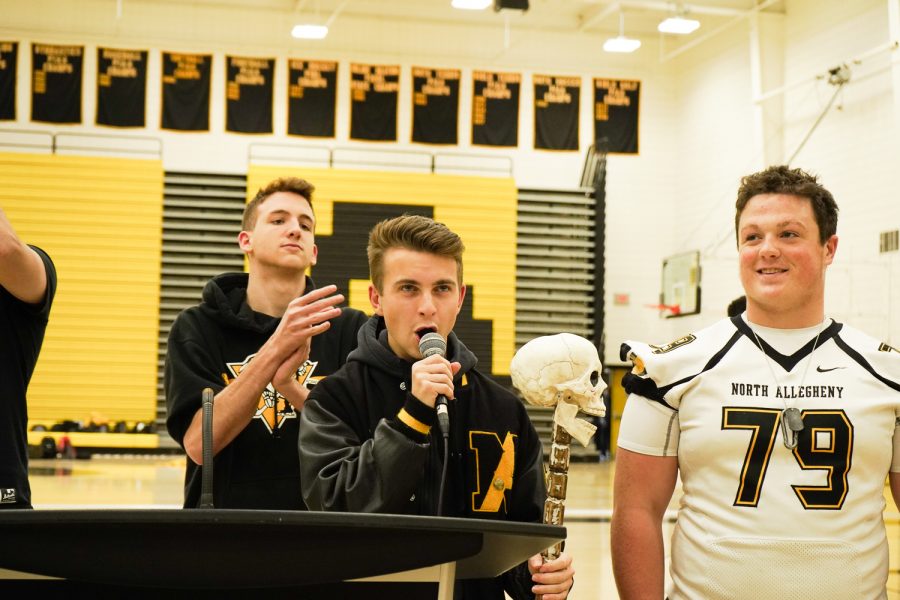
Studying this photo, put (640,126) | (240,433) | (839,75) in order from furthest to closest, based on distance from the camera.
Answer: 1. (640,126)
2. (839,75)
3. (240,433)

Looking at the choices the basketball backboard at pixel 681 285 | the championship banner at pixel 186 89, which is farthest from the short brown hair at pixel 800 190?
the championship banner at pixel 186 89

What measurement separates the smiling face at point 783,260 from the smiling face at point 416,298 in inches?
25.4

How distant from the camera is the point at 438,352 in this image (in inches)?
76.2

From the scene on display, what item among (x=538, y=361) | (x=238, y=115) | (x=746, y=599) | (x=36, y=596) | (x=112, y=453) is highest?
(x=238, y=115)

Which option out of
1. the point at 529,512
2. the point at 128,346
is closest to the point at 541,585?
the point at 529,512

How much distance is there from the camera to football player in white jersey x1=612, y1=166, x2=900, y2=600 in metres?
2.09

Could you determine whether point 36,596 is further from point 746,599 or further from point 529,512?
point 746,599

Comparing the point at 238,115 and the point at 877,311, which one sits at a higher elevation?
the point at 238,115

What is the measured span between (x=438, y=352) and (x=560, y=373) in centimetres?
26

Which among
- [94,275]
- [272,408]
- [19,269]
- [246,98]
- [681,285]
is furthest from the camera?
[681,285]

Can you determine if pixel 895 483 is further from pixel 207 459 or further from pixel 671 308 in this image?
pixel 671 308

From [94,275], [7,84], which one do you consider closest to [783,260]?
[94,275]

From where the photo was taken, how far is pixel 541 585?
1.88 metres

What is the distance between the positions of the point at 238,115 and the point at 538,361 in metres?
14.8
